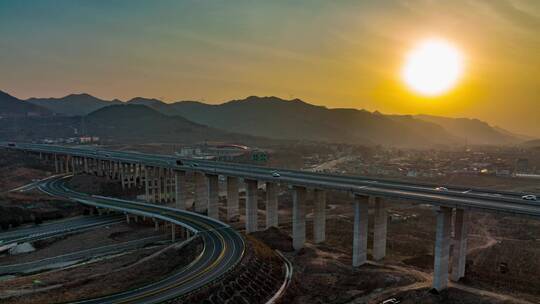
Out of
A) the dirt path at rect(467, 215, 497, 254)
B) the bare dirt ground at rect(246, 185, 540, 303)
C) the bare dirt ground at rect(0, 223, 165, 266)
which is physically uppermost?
the bare dirt ground at rect(246, 185, 540, 303)

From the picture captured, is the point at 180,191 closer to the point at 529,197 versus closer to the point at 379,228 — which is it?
the point at 379,228

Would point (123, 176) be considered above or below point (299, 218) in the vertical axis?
below

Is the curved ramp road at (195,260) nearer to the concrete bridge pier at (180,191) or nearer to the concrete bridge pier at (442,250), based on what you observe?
the concrete bridge pier at (180,191)

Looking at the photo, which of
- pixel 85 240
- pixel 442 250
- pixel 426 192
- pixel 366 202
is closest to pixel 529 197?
pixel 426 192

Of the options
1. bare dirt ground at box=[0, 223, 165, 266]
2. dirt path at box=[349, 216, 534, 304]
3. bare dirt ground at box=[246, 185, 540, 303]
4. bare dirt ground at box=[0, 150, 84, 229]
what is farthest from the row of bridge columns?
bare dirt ground at box=[0, 150, 84, 229]

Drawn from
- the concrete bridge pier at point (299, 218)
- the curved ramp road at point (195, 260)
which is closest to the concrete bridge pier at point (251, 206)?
the curved ramp road at point (195, 260)

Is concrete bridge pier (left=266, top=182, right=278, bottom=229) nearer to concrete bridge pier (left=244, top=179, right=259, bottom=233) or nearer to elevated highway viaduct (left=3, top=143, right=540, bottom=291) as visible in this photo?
elevated highway viaduct (left=3, top=143, right=540, bottom=291)

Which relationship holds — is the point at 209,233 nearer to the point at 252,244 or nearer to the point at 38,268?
the point at 252,244
